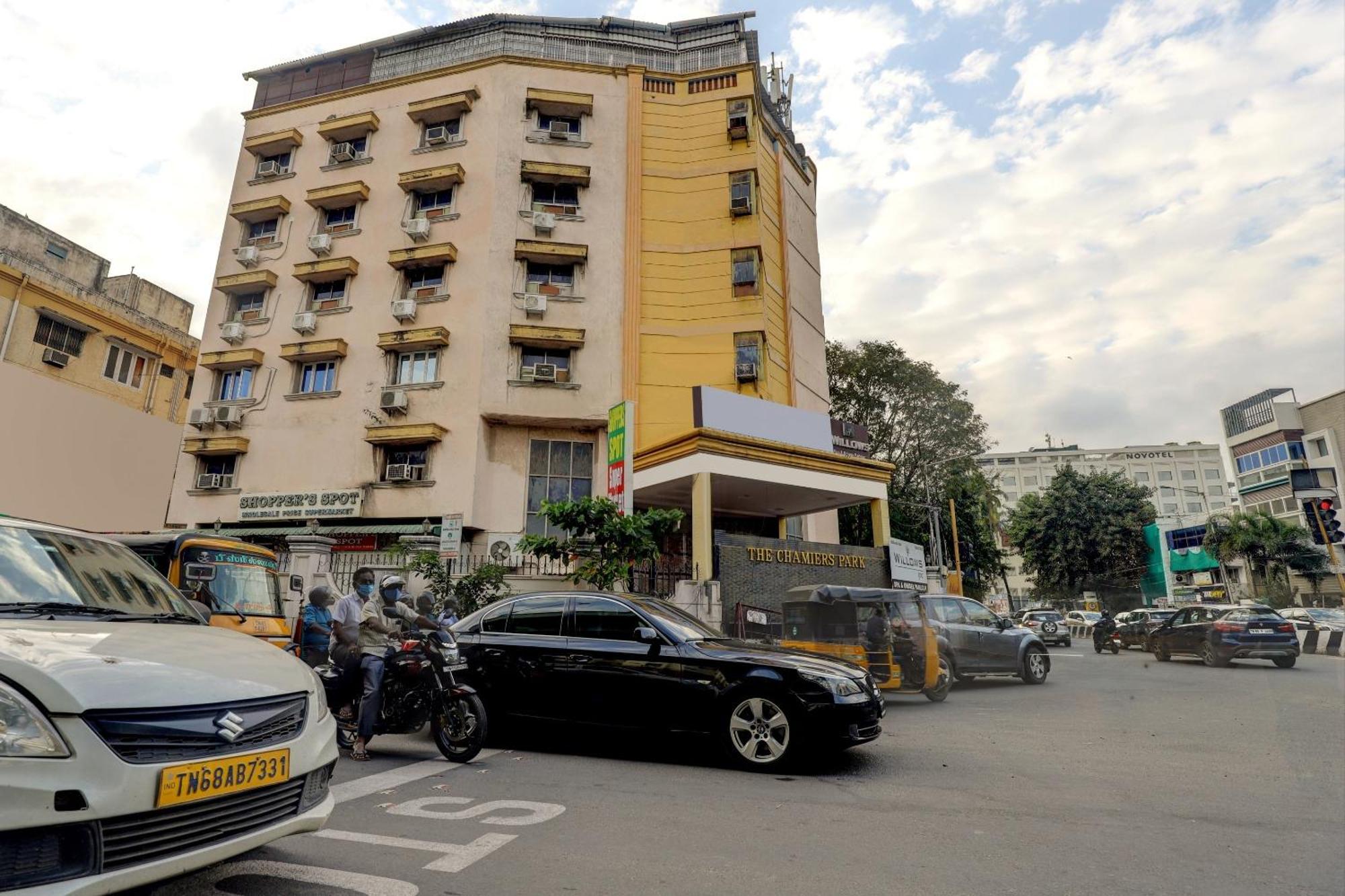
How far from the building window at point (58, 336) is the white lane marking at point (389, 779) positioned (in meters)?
27.0

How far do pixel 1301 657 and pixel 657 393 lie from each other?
16872mm

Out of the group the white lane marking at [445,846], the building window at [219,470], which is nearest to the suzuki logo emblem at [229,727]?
the white lane marking at [445,846]

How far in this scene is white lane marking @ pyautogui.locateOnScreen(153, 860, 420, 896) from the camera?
3.01 metres

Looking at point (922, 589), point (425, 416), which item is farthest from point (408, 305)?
point (922, 589)

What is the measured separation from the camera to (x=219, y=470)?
65.8ft

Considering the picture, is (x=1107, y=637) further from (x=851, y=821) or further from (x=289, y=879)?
(x=289, y=879)

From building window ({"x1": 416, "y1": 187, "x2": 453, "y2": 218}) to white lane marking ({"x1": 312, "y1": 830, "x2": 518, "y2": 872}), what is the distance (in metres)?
19.7

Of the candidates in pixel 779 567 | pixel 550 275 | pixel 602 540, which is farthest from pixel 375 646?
pixel 550 275

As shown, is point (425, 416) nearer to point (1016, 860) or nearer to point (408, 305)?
point (408, 305)

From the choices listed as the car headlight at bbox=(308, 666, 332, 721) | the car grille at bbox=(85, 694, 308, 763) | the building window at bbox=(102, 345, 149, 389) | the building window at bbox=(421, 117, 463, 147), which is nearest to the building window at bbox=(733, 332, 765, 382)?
the building window at bbox=(421, 117, 463, 147)

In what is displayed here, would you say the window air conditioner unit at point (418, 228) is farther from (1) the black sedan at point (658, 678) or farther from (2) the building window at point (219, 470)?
(1) the black sedan at point (658, 678)

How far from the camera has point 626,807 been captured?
451cm

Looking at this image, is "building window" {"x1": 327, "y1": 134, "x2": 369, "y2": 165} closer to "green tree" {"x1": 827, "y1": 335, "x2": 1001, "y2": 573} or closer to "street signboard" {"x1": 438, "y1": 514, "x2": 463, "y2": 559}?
"street signboard" {"x1": 438, "y1": 514, "x2": 463, "y2": 559}

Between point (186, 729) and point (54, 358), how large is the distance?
2925 centimetres
